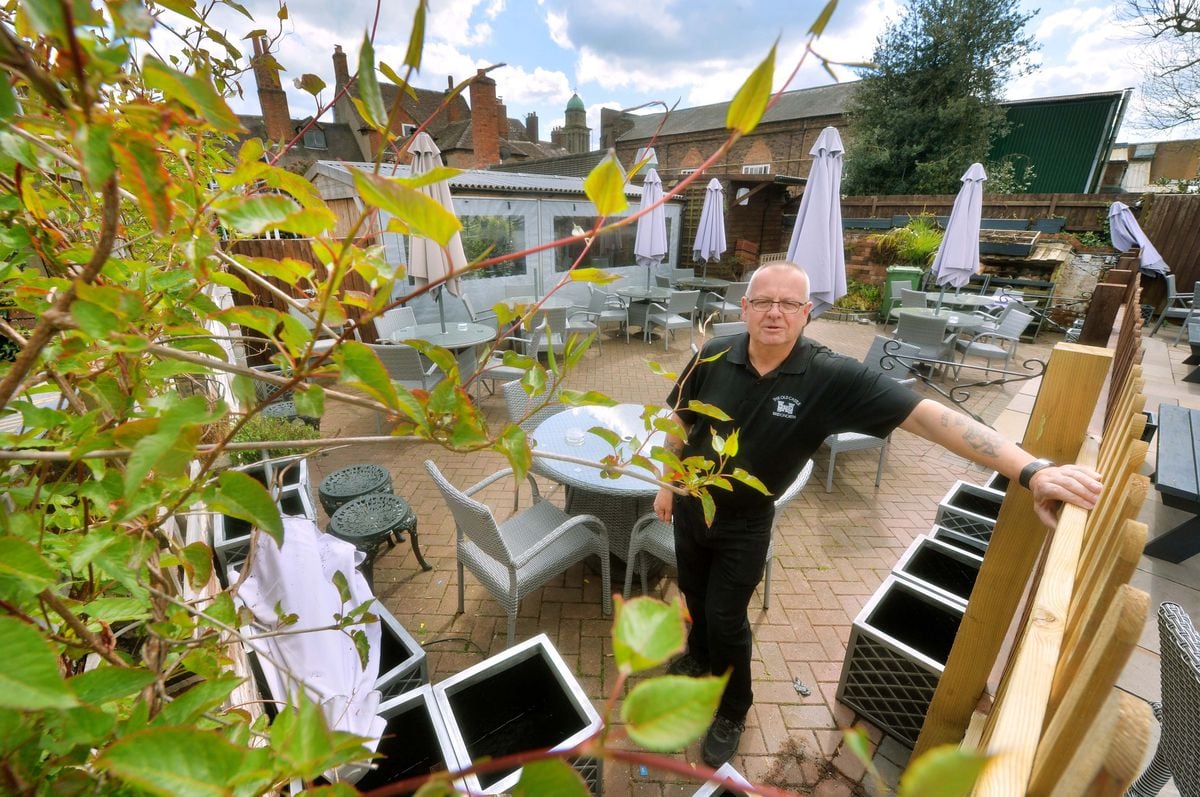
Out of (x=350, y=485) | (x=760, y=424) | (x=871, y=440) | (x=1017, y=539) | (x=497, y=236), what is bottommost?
(x=350, y=485)

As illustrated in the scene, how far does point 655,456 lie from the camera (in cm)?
95

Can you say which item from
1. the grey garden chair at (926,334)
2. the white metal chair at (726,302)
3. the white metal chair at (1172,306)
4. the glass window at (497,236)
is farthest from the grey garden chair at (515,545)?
the white metal chair at (1172,306)

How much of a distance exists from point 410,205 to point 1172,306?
1423 centimetres

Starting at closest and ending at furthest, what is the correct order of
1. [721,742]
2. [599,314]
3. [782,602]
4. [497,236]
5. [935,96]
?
[721,742], [782,602], [599,314], [497,236], [935,96]

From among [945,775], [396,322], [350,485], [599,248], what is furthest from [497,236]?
[945,775]

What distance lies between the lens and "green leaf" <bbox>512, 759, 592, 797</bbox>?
365 mm

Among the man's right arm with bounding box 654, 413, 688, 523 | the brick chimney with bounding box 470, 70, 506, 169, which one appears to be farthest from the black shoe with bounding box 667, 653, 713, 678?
the brick chimney with bounding box 470, 70, 506, 169

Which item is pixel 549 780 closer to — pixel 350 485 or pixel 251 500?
pixel 251 500

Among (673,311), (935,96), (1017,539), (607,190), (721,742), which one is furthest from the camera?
(935,96)

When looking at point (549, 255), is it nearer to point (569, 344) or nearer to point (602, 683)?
point (602, 683)

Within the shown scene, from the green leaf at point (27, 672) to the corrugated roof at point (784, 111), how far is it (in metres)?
19.5

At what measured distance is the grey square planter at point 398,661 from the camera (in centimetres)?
217

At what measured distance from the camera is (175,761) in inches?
15.1

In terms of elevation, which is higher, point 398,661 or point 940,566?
point 940,566
